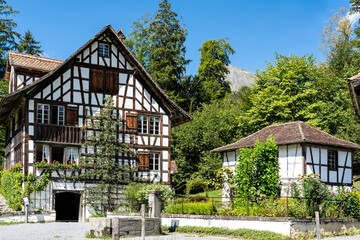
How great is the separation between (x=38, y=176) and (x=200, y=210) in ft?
36.7

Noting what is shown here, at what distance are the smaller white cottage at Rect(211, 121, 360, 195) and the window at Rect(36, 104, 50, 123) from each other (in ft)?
40.4

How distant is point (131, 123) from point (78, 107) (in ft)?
12.0

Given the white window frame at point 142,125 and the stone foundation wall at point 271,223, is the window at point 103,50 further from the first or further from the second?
the stone foundation wall at point 271,223

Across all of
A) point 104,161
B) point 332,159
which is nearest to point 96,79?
point 104,161

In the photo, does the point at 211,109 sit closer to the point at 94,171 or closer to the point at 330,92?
the point at 330,92

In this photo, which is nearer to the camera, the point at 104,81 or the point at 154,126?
the point at 104,81

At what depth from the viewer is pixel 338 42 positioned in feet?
182

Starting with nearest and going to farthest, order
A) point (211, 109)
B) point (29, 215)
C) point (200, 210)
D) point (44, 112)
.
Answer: point (200, 210) < point (29, 215) < point (44, 112) < point (211, 109)

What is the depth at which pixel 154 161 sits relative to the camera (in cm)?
3378

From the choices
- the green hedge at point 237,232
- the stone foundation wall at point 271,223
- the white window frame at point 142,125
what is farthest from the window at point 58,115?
the green hedge at point 237,232

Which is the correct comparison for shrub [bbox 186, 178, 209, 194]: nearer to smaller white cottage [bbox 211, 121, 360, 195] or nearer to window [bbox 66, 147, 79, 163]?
smaller white cottage [bbox 211, 121, 360, 195]

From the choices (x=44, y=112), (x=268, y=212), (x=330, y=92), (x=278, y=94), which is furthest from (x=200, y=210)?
(x=330, y=92)

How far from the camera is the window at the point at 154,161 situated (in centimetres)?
3362

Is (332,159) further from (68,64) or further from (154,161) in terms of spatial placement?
(68,64)
